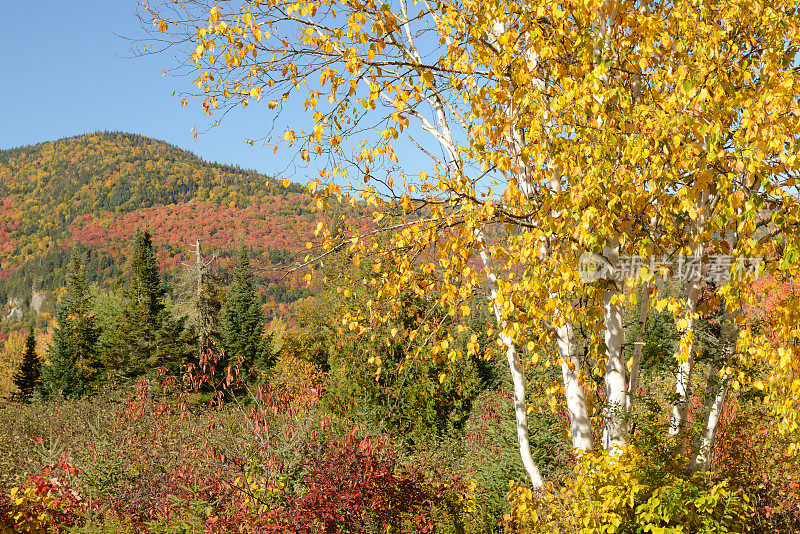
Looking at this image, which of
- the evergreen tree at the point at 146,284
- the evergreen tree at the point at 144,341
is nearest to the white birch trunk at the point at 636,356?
the evergreen tree at the point at 144,341

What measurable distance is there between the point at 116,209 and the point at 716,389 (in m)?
158

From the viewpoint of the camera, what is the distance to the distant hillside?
111 meters

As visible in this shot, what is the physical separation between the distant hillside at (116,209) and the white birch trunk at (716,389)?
267ft

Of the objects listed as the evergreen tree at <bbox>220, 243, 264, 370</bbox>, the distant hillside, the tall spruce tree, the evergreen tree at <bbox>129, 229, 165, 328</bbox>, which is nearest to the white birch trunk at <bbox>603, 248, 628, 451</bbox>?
the evergreen tree at <bbox>220, 243, 264, 370</bbox>

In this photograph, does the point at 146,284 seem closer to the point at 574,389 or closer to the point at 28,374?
the point at 28,374

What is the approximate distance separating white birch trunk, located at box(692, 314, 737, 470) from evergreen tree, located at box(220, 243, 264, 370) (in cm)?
2565

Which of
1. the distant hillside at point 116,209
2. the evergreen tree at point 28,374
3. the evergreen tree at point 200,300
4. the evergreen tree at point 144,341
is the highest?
the distant hillside at point 116,209

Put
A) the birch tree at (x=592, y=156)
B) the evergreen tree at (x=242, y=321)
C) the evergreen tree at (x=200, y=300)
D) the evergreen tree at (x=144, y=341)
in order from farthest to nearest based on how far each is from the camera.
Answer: the evergreen tree at (x=242, y=321)
the evergreen tree at (x=144, y=341)
the evergreen tree at (x=200, y=300)
the birch tree at (x=592, y=156)

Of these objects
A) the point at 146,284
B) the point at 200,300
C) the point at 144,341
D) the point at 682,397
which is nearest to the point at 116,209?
the point at 146,284

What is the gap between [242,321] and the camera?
28953 millimetres

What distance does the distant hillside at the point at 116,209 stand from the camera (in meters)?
111

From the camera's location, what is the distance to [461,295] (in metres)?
3.94

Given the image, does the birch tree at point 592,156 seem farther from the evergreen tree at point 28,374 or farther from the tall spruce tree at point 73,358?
the evergreen tree at point 28,374

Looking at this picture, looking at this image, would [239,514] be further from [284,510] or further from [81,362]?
[81,362]
